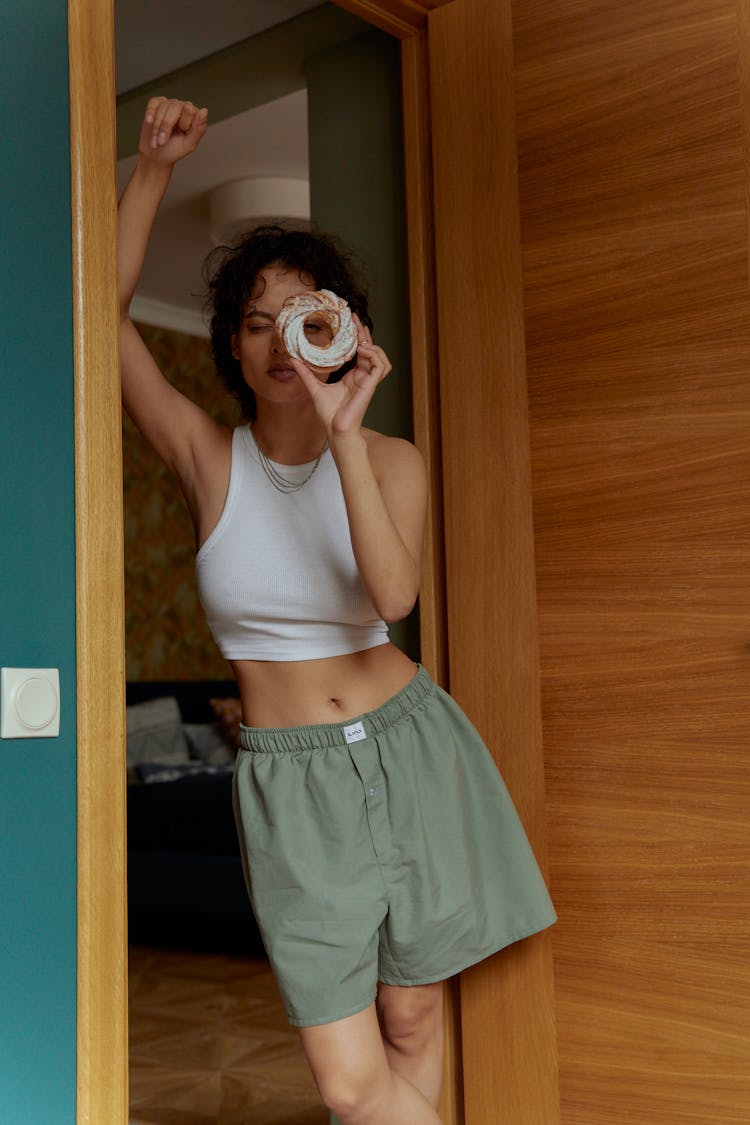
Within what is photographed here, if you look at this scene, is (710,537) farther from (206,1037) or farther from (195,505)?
(206,1037)

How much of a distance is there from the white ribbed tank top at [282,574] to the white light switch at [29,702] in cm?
37

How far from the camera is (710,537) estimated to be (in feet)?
6.66

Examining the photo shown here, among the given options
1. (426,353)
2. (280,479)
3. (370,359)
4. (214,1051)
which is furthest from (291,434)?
(214,1051)

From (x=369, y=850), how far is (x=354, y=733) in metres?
0.18

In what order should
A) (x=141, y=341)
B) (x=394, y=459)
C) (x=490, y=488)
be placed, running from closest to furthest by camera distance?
(x=141, y=341) → (x=394, y=459) → (x=490, y=488)

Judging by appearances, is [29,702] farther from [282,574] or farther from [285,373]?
[285,373]

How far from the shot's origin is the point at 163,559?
23.1 feet

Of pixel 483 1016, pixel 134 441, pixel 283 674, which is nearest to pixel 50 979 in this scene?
pixel 283 674

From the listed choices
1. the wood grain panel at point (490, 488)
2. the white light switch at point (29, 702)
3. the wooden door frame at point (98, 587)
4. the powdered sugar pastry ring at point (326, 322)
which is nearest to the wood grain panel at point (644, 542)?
the wood grain panel at point (490, 488)

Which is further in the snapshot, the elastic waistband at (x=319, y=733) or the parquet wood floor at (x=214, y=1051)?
the parquet wood floor at (x=214, y=1051)

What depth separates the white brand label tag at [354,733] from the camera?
5.94ft

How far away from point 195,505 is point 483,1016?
113 centimetres

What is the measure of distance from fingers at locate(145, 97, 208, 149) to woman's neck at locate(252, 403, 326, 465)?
17.6 inches

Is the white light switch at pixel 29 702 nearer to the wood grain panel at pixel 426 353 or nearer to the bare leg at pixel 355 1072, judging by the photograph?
the bare leg at pixel 355 1072
